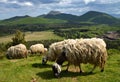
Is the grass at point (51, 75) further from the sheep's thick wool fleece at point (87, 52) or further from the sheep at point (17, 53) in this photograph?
the sheep at point (17, 53)

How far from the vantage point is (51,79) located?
24.9 m

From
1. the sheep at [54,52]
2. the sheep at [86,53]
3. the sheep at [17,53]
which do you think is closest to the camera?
the sheep at [86,53]

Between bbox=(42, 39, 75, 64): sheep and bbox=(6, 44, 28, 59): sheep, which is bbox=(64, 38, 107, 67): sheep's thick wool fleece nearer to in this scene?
bbox=(42, 39, 75, 64): sheep

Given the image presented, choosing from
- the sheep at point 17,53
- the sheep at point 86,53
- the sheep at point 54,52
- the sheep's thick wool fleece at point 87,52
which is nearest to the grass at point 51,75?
the sheep at point 86,53

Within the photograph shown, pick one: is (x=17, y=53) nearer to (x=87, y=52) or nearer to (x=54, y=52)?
(x=54, y=52)

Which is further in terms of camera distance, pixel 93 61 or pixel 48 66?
pixel 48 66

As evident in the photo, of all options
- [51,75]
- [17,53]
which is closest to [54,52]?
[51,75]

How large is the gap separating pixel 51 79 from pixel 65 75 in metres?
1.96

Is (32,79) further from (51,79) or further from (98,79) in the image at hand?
(98,79)

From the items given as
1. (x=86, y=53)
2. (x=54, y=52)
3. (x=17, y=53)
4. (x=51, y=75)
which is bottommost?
(x=17, y=53)

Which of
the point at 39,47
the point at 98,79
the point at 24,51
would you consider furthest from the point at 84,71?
the point at 39,47

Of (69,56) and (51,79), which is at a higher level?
(69,56)

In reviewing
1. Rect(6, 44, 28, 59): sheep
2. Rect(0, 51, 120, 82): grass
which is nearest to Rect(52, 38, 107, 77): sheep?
Rect(0, 51, 120, 82): grass

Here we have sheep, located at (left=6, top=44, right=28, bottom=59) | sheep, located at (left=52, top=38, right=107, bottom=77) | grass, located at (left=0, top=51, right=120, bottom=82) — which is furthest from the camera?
sheep, located at (left=6, top=44, right=28, bottom=59)
